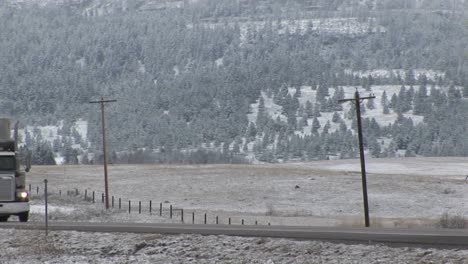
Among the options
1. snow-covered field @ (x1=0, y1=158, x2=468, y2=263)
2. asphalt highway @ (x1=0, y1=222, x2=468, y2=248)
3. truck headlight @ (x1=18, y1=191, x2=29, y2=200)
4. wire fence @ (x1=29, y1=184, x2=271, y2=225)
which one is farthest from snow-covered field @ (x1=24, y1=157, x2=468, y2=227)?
asphalt highway @ (x1=0, y1=222, x2=468, y2=248)

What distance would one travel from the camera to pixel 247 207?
76.2 m

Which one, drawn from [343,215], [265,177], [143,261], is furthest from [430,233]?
[265,177]

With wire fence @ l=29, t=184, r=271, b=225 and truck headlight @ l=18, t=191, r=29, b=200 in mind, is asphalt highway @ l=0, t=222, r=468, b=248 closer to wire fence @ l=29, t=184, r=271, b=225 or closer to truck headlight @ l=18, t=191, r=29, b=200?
truck headlight @ l=18, t=191, r=29, b=200

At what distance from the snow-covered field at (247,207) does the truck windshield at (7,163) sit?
4.87 meters

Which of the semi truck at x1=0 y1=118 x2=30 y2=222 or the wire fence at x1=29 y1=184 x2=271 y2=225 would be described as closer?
the semi truck at x1=0 y1=118 x2=30 y2=222

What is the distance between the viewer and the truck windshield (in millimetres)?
37406

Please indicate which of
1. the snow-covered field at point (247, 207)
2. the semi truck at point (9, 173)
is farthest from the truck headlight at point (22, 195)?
the snow-covered field at point (247, 207)

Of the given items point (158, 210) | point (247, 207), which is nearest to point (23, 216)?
point (158, 210)

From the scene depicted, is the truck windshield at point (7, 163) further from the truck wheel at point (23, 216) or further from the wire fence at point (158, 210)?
the wire fence at point (158, 210)

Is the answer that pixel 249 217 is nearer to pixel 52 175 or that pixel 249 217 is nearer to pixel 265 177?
pixel 265 177

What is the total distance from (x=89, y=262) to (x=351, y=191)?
62375 millimetres

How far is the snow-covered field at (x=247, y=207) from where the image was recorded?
84.0ft

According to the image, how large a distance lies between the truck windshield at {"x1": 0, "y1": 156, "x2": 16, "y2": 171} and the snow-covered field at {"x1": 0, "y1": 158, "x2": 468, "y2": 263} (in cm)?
487

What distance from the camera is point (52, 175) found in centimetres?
10525
